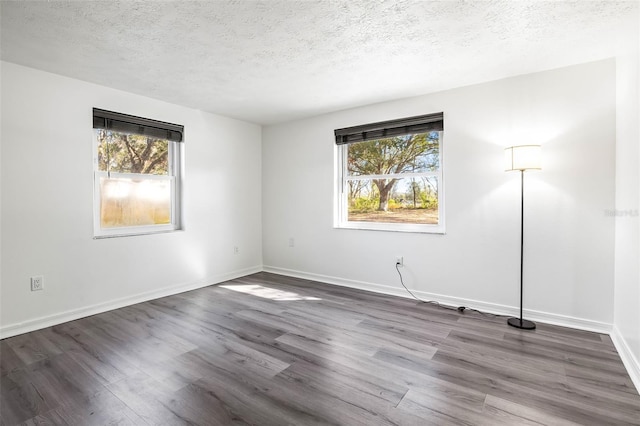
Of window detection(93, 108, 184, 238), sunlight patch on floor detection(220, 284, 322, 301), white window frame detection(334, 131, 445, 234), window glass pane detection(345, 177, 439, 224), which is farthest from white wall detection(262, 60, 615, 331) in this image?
window detection(93, 108, 184, 238)

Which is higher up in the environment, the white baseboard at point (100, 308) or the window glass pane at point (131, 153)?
the window glass pane at point (131, 153)

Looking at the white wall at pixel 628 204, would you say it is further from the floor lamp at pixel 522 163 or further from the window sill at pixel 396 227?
the window sill at pixel 396 227

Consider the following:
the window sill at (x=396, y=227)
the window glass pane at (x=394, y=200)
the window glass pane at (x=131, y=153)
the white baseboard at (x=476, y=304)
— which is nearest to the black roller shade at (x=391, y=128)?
the window glass pane at (x=394, y=200)

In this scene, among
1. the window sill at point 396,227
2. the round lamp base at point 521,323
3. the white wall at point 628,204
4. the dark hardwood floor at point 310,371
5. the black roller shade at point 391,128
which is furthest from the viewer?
the window sill at point 396,227

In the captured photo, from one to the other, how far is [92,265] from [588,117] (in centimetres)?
480

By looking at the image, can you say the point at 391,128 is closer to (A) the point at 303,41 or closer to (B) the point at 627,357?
(A) the point at 303,41

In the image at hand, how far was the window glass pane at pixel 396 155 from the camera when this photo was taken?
366 centimetres

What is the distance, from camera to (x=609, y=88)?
8.68 feet

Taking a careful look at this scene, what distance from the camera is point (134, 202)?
3.61 m

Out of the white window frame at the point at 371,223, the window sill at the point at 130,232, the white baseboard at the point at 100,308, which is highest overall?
the white window frame at the point at 371,223

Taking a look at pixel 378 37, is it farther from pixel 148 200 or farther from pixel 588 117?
pixel 148 200

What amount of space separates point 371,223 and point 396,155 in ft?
3.00

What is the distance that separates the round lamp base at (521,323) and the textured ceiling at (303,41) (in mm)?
2286

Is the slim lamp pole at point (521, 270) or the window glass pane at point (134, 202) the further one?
the window glass pane at point (134, 202)
